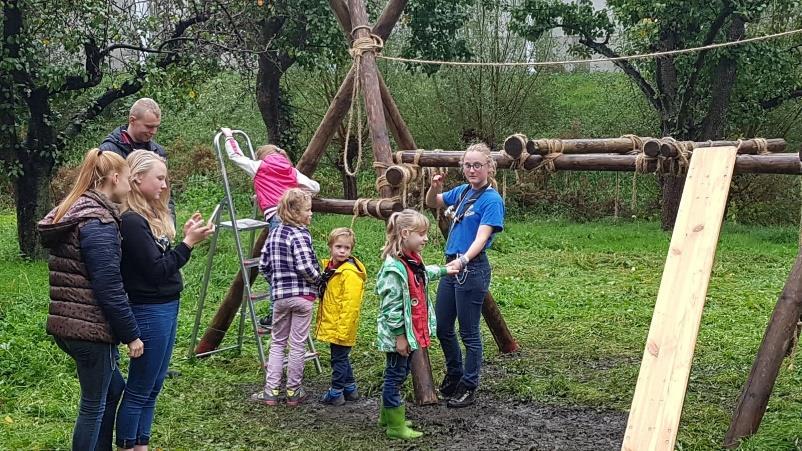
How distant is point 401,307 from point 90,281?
5.86 feet

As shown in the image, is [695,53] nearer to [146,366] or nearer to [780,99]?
[780,99]

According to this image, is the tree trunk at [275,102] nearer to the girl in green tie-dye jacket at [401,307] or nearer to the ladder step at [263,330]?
the ladder step at [263,330]

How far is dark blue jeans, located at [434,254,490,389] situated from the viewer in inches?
203

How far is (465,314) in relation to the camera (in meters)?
5.20

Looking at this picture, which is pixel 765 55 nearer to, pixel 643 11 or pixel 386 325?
pixel 643 11

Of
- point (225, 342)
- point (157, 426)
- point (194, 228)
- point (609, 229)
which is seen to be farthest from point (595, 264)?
point (194, 228)

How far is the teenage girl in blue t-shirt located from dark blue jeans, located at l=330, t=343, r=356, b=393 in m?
0.64

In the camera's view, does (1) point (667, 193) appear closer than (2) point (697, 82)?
No

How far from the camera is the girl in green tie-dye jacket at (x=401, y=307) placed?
15.2 feet

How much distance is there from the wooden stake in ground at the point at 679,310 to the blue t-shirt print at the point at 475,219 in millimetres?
1258

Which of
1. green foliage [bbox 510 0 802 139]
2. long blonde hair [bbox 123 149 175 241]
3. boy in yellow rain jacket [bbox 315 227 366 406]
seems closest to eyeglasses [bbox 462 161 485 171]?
boy in yellow rain jacket [bbox 315 227 366 406]

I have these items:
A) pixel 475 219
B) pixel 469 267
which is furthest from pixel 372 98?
pixel 469 267

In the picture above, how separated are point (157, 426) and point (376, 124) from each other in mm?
2395

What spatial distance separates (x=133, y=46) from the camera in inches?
385
